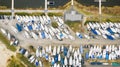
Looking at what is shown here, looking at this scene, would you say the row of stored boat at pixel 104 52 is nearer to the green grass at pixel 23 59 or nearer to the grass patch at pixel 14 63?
the green grass at pixel 23 59

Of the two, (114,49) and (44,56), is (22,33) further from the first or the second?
(114,49)

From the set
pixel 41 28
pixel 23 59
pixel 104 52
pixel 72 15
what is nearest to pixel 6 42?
pixel 23 59

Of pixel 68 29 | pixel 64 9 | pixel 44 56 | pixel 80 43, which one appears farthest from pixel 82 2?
pixel 44 56

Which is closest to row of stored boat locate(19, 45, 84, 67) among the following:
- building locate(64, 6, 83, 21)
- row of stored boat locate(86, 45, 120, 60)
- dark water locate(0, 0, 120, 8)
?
row of stored boat locate(86, 45, 120, 60)

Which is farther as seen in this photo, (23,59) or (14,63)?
(23,59)

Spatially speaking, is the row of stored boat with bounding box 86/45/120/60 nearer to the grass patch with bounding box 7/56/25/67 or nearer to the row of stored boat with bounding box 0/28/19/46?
the grass patch with bounding box 7/56/25/67

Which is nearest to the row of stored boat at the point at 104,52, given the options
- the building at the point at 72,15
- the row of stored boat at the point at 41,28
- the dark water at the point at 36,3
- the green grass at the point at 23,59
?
the row of stored boat at the point at 41,28

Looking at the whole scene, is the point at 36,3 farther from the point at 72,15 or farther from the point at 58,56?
the point at 58,56
